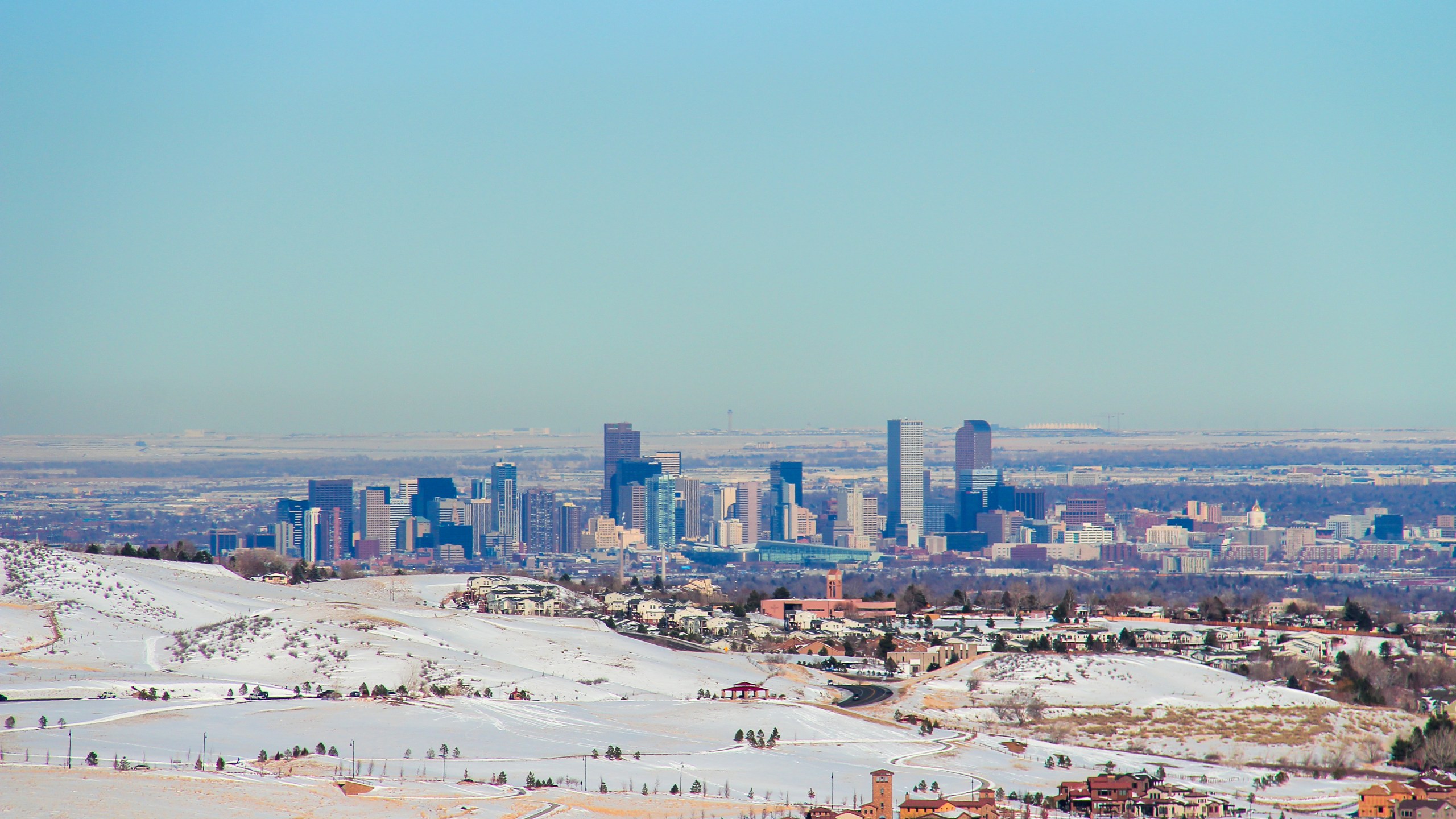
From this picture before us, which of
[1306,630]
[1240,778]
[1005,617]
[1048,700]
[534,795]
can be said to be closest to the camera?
[534,795]

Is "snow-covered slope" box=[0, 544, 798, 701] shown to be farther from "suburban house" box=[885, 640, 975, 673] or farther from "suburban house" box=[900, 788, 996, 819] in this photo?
"suburban house" box=[900, 788, 996, 819]

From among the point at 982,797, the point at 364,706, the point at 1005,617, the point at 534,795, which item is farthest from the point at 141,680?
the point at 1005,617

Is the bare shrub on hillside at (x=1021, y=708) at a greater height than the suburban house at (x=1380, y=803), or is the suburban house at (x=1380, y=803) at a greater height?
the suburban house at (x=1380, y=803)

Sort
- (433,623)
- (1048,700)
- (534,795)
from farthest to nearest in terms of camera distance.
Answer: (433,623) < (1048,700) < (534,795)

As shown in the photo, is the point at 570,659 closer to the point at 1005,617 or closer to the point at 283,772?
the point at 283,772

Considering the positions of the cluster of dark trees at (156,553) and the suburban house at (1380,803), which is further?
the cluster of dark trees at (156,553)

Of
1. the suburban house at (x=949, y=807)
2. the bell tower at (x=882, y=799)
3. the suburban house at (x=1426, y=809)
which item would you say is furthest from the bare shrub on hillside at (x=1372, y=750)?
the bell tower at (x=882, y=799)

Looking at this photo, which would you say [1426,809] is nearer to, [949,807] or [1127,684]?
[949,807]

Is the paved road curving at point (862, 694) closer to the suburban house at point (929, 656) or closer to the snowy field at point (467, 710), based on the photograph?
the snowy field at point (467, 710)
